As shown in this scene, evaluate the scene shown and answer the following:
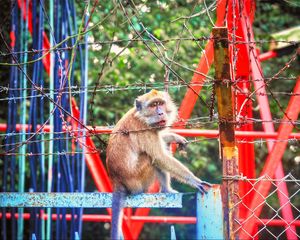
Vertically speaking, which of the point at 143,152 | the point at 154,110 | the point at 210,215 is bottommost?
the point at 210,215

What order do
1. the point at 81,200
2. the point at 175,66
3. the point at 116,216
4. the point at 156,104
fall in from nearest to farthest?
1. the point at 81,200
2. the point at 116,216
3. the point at 156,104
4. the point at 175,66

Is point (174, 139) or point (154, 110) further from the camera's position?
point (174, 139)

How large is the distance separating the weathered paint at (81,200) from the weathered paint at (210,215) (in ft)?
0.57

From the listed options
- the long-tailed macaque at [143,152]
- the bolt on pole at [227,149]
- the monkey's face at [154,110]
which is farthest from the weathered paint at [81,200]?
the monkey's face at [154,110]

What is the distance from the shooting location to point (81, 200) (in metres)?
3.12

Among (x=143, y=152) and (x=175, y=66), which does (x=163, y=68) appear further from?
(x=143, y=152)

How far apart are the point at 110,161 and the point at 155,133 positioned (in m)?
0.44

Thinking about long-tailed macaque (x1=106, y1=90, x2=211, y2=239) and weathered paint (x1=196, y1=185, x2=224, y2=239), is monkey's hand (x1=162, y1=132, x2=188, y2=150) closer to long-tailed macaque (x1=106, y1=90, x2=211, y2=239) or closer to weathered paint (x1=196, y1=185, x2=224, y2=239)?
long-tailed macaque (x1=106, y1=90, x2=211, y2=239)

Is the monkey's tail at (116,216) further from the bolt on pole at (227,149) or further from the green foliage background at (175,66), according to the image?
the green foliage background at (175,66)

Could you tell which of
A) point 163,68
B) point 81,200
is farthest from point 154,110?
point 163,68

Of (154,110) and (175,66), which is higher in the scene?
(175,66)

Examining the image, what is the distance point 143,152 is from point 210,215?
5.74 feet

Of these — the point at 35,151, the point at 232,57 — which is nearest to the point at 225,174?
the point at 232,57

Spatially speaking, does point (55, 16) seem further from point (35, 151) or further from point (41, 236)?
point (41, 236)
